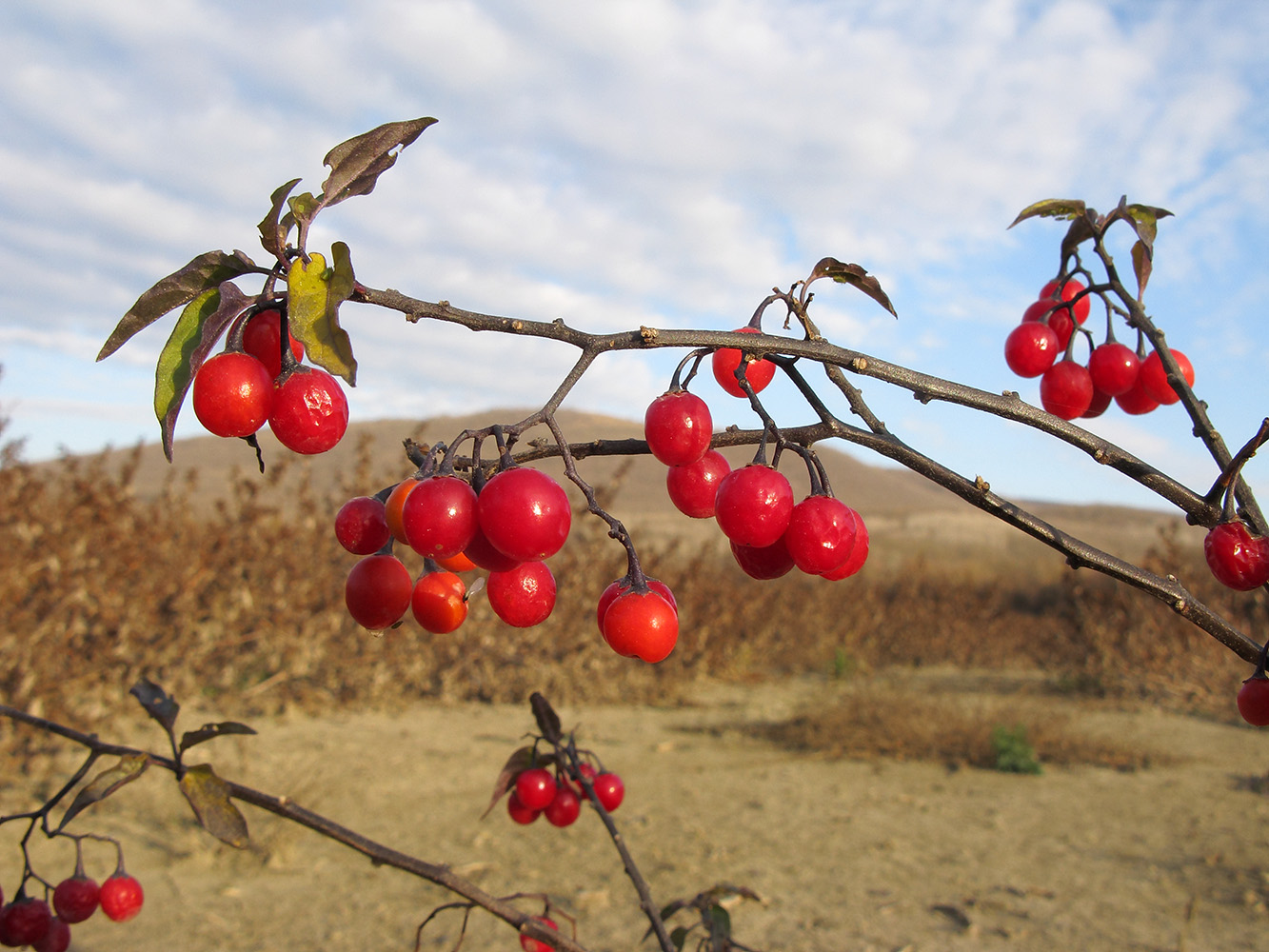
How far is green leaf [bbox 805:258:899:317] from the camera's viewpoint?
3.00ft

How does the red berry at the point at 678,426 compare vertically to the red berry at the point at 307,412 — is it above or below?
above

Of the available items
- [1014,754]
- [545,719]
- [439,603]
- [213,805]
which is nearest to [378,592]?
[439,603]

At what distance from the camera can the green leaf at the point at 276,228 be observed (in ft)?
2.19

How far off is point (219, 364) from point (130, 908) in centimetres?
144

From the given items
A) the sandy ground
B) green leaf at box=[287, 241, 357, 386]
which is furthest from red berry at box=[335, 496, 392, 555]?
the sandy ground

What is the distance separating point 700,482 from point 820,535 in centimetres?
15

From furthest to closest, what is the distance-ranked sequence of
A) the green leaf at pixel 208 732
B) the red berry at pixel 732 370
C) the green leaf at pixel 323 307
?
1. the green leaf at pixel 208 732
2. the red berry at pixel 732 370
3. the green leaf at pixel 323 307

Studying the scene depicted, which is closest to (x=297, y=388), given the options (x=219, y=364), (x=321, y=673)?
(x=219, y=364)

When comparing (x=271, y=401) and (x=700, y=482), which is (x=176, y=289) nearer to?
(x=271, y=401)

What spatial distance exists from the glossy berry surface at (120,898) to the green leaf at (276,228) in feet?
4.74

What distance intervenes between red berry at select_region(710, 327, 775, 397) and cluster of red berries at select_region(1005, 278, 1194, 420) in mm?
517

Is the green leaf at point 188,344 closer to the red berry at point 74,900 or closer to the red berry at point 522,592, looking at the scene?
the red berry at point 522,592

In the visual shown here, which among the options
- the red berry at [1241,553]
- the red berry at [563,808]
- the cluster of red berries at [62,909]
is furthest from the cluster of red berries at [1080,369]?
the cluster of red berries at [62,909]

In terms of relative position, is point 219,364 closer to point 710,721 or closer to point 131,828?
point 131,828
